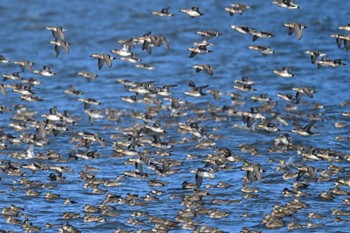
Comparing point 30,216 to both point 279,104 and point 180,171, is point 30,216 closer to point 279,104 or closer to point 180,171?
point 180,171

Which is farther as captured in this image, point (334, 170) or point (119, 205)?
point (334, 170)

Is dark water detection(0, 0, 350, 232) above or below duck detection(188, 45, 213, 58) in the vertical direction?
below

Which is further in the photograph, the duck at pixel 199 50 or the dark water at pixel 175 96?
the duck at pixel 199 50

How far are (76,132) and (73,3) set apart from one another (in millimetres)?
37050

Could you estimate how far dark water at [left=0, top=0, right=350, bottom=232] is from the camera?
3162 centimetres

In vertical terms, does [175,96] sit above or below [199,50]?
below

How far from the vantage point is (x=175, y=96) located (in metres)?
49.1

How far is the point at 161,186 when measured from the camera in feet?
111

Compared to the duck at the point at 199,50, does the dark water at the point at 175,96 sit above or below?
below

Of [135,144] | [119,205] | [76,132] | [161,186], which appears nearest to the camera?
[119,205]

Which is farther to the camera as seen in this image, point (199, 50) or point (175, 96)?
point (175, 96)

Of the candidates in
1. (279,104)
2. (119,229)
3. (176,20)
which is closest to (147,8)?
(176,20)

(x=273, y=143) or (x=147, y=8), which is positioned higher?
(x=273, y=143)

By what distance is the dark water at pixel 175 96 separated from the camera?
31625mm
